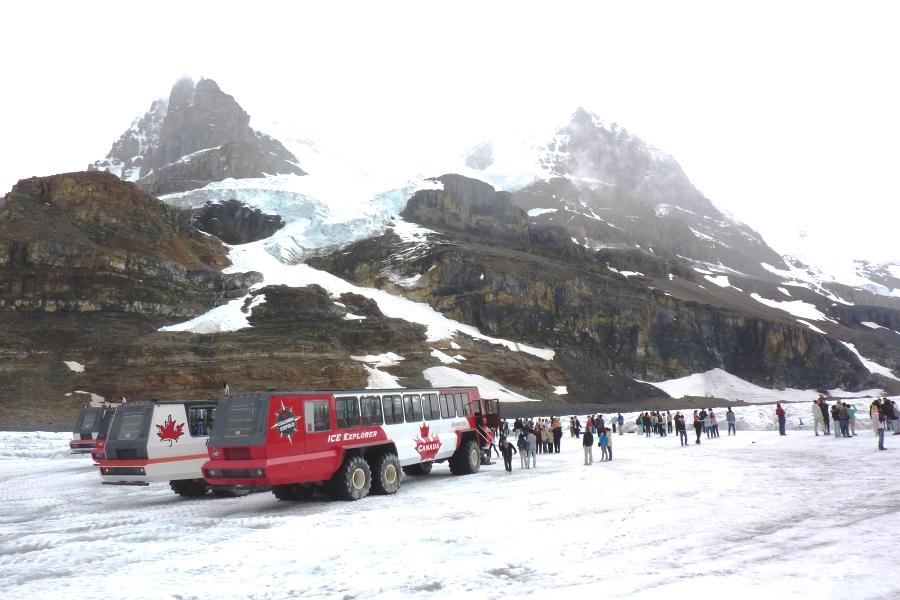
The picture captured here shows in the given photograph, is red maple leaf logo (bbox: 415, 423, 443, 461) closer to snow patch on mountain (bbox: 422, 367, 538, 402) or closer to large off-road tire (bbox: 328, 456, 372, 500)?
large off-road tire (bbox: 328, 456, 372, 500)

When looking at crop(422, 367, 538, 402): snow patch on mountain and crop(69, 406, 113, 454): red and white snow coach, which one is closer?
crop(69, 406, 113, 454): red and white snow coach

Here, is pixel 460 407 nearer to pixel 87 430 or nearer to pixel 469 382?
pixel 87 430

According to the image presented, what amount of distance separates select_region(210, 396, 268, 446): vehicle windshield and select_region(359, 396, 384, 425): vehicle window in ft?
10.8

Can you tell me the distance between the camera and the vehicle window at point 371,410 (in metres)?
17.3

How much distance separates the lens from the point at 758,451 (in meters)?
23.9

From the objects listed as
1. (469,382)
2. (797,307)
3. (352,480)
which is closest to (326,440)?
(352,480)

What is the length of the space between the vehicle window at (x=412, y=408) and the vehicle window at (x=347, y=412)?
2.34m

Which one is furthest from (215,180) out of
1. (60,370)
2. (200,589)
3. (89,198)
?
(200,589)

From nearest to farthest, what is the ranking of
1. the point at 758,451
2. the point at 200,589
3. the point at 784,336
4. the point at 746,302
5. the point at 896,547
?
1. the point at 200,589
2. the point at 896,547
3. the point at 758,451
4. the point at 784,336
5. the point at 746,302

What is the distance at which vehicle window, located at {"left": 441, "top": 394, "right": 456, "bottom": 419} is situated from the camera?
21156 mm

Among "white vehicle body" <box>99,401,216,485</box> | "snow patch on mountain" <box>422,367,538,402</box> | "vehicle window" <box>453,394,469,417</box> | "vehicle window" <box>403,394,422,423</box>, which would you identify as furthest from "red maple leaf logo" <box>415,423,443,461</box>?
"snow patch on mountain" <box>422,367,538,402</box>

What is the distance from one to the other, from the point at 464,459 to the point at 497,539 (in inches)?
462

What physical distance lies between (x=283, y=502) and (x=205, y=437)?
12.2 feet

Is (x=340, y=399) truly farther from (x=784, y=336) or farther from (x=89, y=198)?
(x=784, y=336)
